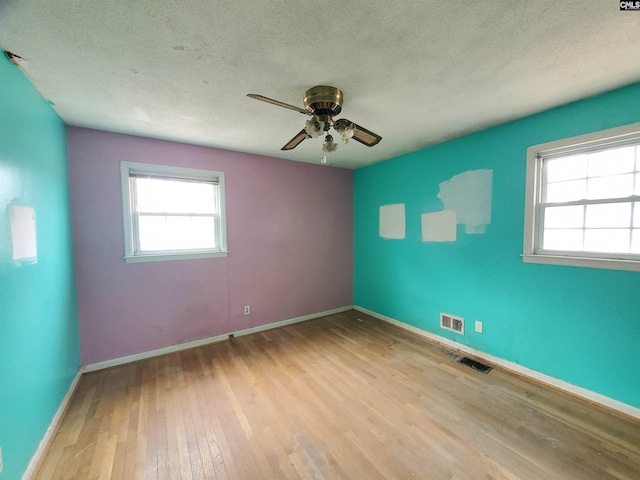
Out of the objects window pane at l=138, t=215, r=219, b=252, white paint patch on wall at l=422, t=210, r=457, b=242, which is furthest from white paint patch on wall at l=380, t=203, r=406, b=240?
window pane at l=138, t=215, r=219, b=252

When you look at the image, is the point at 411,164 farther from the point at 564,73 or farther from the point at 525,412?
the point at 525,412

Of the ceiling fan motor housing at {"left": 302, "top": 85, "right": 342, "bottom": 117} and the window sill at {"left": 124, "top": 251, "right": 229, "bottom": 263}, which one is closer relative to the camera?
the ceiling fan motor housing at {"left": 302, "top": 85, "right": 342, "bottom": 117}

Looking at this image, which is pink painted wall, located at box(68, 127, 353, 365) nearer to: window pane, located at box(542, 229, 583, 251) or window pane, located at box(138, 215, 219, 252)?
window pane, located at box(138, 215, 219, 252)

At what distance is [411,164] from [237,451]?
3369 millimetres

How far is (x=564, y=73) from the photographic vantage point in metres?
1.52

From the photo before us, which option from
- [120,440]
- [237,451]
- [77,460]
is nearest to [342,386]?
[237,451]

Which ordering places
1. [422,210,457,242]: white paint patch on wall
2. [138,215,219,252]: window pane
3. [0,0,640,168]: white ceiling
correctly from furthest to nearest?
[422,210,457,242]: white paint patch on wall < [138,215,219,252]: window pane < [0,0,640,168]: white ceiling

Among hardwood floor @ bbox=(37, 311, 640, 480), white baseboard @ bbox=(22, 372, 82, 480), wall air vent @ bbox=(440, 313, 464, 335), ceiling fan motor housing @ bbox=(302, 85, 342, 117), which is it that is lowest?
hardwood floor @ bbox=(37, 311, 640, 480)

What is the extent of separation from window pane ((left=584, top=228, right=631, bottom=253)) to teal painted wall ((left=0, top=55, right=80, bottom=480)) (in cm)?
388

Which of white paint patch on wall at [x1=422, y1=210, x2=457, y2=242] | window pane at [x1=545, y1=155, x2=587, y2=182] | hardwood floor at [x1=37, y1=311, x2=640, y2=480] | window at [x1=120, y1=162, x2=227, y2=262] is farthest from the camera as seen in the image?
white paint patch on wall at [x1=422, y1=210, x2=457, y2=242]

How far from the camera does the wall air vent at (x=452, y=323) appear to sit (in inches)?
107

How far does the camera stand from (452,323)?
2.78m

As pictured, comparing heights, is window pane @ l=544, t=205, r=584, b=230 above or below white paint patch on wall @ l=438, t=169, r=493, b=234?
below

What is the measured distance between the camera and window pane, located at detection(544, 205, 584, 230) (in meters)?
1.99
